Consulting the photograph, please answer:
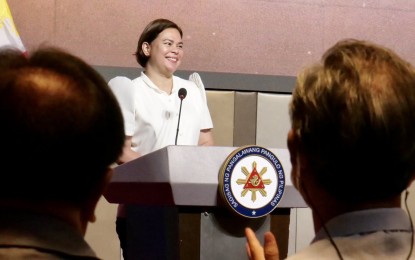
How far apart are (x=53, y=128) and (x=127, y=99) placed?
8.92ft

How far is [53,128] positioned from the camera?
1031 mm

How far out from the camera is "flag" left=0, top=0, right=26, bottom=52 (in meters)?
4.57

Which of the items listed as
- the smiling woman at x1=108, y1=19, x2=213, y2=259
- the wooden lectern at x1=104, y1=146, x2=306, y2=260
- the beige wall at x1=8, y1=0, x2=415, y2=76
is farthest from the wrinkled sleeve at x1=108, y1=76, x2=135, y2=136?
the wooden lectern at x1=104, y1=146, x2=306, y2=260

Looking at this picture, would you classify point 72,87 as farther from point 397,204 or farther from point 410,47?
point 410,47

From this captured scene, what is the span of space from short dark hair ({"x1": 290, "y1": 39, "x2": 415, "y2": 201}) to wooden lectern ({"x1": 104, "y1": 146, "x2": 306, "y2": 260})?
827mm

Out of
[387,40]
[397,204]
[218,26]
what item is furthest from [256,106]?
[397,204]

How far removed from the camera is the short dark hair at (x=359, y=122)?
1.12 metres

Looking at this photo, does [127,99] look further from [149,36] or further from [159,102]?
[149,36]

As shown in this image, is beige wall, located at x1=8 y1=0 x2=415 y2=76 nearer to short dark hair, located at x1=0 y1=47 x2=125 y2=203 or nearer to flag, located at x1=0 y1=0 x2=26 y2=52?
flag, located at x1=0 y1=0 x2=26 y2=52

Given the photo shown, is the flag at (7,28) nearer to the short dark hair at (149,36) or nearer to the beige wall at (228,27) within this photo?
the beige wall at (228,27)

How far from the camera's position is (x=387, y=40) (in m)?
5.54

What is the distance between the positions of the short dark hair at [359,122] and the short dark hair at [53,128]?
30 centimetres

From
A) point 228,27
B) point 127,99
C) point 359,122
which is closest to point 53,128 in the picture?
point 359,122

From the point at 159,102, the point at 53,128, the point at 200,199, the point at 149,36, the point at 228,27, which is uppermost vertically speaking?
the point at 228,27
